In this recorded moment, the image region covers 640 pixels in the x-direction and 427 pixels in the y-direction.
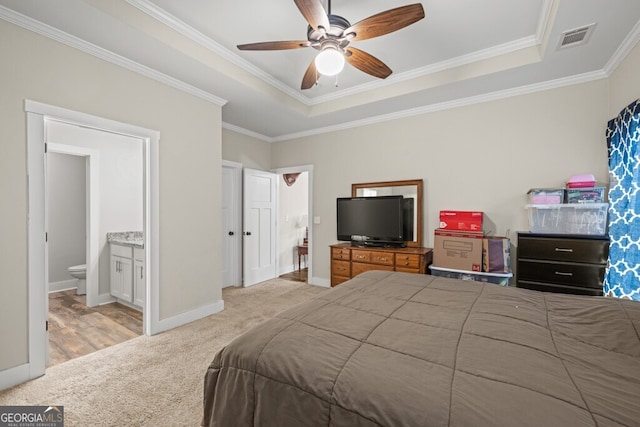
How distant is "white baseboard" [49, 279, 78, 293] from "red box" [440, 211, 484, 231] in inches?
231

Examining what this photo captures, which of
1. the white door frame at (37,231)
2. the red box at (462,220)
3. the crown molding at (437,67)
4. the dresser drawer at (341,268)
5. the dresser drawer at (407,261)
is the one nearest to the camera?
the white door frame at (37,231)

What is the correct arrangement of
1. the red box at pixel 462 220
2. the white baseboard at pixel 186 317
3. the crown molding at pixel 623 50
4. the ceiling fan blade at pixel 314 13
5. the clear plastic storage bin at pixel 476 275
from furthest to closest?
the red box at pixel 462 220 < the clear plastic storage bin at pixel 476 275 < the white baseboard at pixel 186 317 < the crown molding at pixel 623 50 < the ceiling fan blade at pixel 314 13

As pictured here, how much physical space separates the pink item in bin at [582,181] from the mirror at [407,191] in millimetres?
1570

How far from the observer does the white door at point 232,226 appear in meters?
4.71

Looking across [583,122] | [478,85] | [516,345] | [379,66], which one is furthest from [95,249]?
[583,122]

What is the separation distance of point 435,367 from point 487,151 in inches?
129

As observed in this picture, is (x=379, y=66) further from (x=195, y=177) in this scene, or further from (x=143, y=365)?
(x=143, y=365)

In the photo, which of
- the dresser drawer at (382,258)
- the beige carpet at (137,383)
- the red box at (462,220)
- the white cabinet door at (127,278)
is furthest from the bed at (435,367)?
the white cabinet door at (127,278)

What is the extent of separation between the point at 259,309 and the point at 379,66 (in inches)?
123

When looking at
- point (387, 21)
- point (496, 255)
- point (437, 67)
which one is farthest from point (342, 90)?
point (496, 255)

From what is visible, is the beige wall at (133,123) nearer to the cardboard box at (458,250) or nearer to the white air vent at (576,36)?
the cardboard box at (458,250)

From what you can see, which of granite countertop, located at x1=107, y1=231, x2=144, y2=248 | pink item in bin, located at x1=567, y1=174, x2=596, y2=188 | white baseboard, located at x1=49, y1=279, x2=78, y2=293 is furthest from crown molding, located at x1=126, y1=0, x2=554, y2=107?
white baseboard, located at x1=49, y1=279, x2=78, y2=293

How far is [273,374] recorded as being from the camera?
107cm

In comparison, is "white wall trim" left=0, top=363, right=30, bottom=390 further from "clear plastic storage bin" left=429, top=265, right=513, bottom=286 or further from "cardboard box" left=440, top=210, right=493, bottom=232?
"cardboard box" left=440, top=210, right=493, bottom=232
